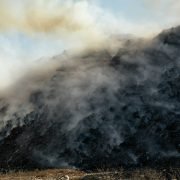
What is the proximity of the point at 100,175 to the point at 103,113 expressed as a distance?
17671 mm

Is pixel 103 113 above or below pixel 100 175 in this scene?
above

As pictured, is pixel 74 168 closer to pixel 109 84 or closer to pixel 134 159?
pixel 134 159

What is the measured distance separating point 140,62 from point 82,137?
66.6 ft

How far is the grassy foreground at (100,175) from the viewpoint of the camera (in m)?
66.8

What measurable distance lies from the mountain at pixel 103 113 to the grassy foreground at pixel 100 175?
8.00 ft

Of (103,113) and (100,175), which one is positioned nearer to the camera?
(100,175)

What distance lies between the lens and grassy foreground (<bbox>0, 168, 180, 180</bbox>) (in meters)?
66.8

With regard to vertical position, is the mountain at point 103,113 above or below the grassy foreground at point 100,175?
above

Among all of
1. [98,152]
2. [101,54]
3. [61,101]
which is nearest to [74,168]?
[98,152]

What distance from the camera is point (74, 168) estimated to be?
7406 cm

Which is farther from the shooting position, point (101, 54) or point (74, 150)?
point (101, 54)

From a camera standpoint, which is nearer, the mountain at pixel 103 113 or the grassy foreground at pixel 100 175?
the grassy foreground at pixel 100 175

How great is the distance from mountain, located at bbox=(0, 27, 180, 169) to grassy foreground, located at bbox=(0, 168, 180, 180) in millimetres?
2439

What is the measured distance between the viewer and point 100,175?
225ft
